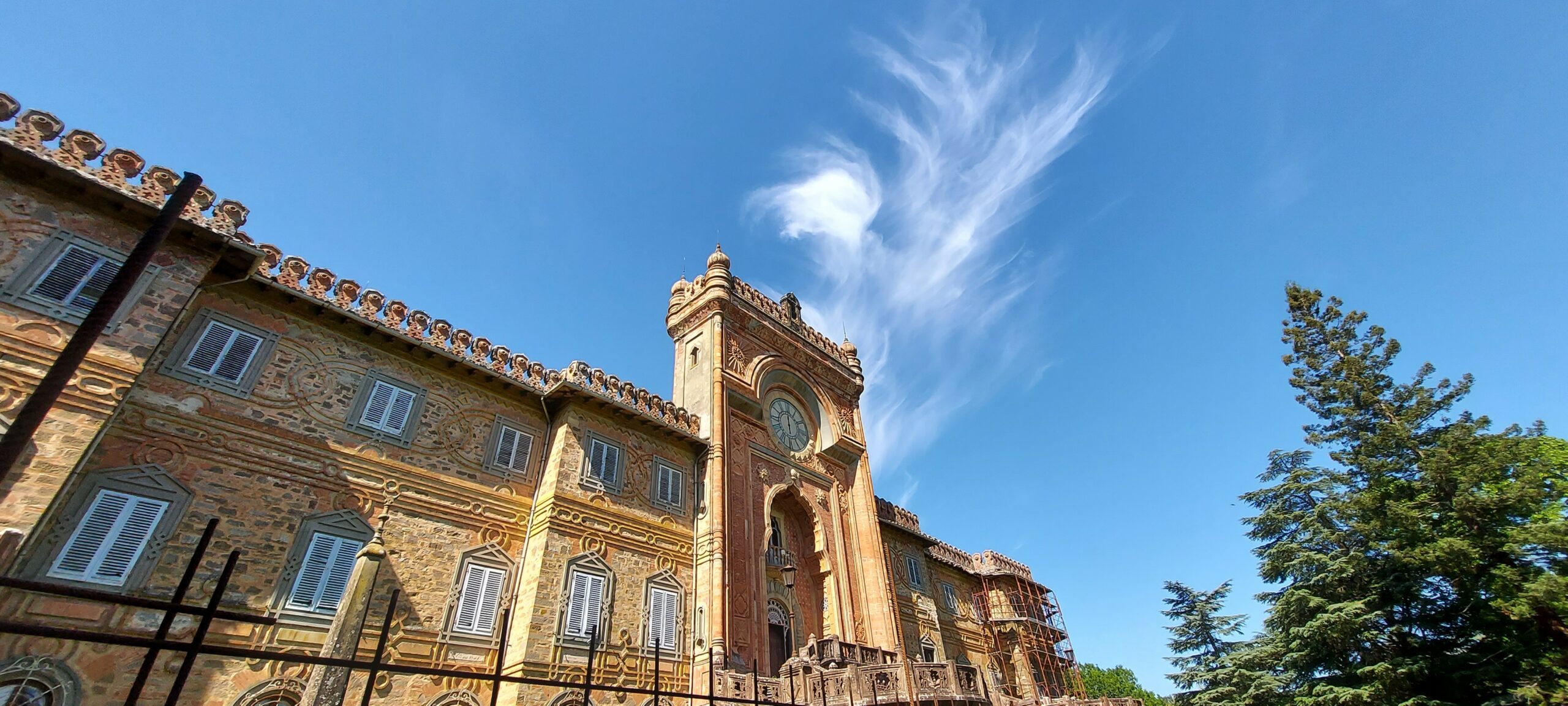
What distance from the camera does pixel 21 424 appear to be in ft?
9.54

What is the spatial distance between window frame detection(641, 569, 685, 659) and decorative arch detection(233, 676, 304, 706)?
585 cm

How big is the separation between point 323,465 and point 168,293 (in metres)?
3.37

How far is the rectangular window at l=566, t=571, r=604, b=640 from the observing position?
513 inches

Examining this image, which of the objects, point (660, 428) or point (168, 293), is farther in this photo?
point (660, 428)

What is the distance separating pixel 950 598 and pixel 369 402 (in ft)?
69.8

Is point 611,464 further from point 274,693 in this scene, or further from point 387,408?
point 274,693

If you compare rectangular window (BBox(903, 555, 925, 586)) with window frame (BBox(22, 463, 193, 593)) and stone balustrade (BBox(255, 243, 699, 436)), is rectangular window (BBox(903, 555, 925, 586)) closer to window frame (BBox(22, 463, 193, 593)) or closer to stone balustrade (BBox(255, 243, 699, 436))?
stone balustrade (BBox(255, 243, 699, 436))

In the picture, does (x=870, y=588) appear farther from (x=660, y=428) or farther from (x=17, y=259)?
(x=17, y=259)

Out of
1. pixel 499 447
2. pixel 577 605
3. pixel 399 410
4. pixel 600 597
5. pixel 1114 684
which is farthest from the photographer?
pixel 1114 684

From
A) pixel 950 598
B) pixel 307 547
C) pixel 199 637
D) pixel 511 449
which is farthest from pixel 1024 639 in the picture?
pixel 199 637

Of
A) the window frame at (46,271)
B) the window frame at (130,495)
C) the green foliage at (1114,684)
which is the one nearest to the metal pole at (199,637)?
the window frame at (130,495)

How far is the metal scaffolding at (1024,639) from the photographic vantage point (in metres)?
26.5

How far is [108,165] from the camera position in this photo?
10.5 metres

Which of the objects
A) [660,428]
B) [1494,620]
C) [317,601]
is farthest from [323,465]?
[1494,620]
